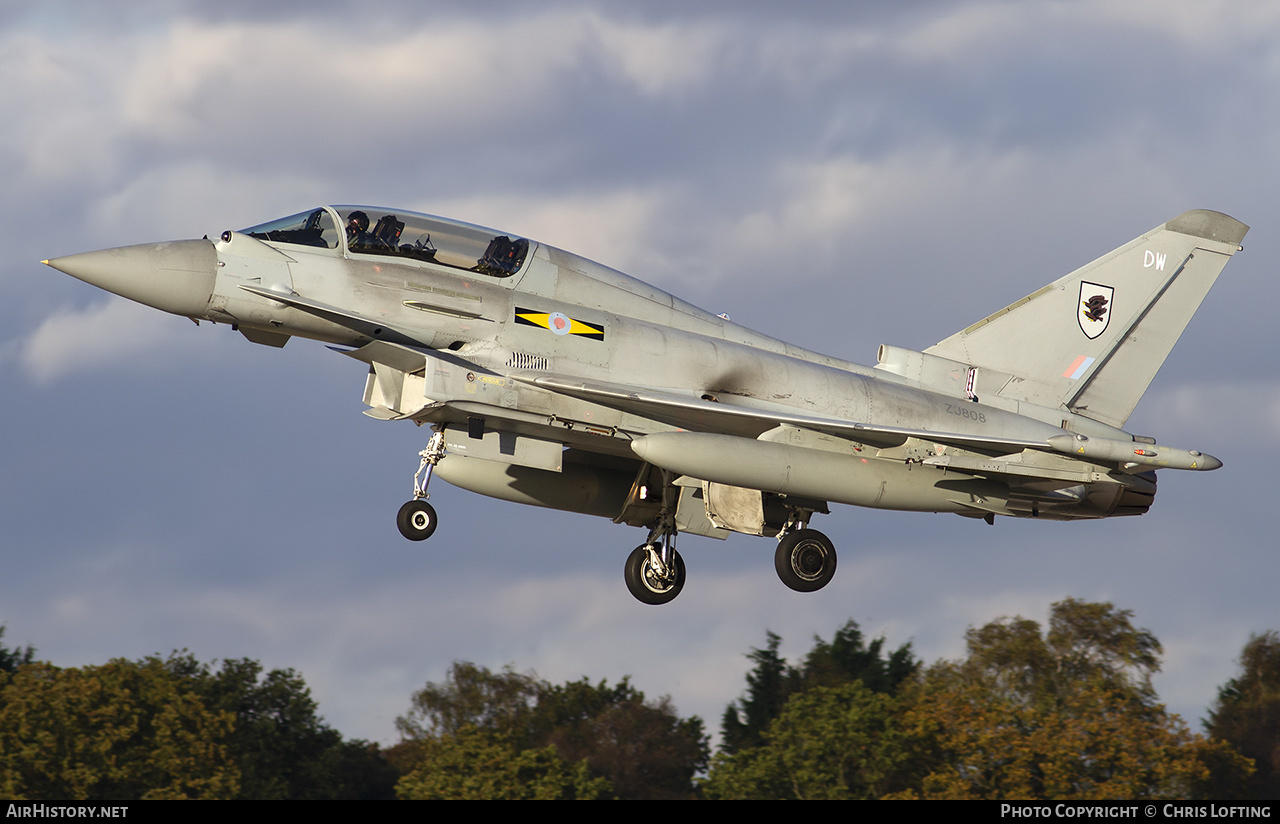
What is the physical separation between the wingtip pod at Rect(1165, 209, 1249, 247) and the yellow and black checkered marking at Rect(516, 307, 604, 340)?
8.43 meters

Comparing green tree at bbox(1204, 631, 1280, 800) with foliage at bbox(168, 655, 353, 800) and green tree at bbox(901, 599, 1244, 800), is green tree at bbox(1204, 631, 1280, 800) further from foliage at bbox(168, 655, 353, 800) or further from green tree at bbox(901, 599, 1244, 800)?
foliage at bbox(168, 655, 353, 800)

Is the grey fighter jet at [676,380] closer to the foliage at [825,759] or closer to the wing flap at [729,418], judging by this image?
the wing flap at [729,418]

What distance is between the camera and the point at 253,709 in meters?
46.8

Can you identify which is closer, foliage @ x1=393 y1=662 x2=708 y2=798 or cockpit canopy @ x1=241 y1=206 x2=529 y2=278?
cockpit canopy @ x1=241 y1=206 x2=529 y2=278

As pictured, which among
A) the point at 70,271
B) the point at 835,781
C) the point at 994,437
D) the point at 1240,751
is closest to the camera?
the point at 70,271

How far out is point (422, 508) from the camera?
52.7 ft


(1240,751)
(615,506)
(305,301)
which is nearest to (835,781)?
(1240,751)

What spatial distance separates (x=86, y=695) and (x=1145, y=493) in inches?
1205

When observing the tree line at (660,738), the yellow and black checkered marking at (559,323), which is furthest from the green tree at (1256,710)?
the yellow and black checkered marking at (559,323)

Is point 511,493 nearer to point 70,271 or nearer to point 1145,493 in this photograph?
point 70,271

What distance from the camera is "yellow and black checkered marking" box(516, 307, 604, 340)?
52.0 feet

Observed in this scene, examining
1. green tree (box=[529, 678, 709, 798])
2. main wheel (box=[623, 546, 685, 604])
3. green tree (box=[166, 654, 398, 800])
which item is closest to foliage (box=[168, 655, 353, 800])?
green tree (box=[166, 654, 398, 800])
